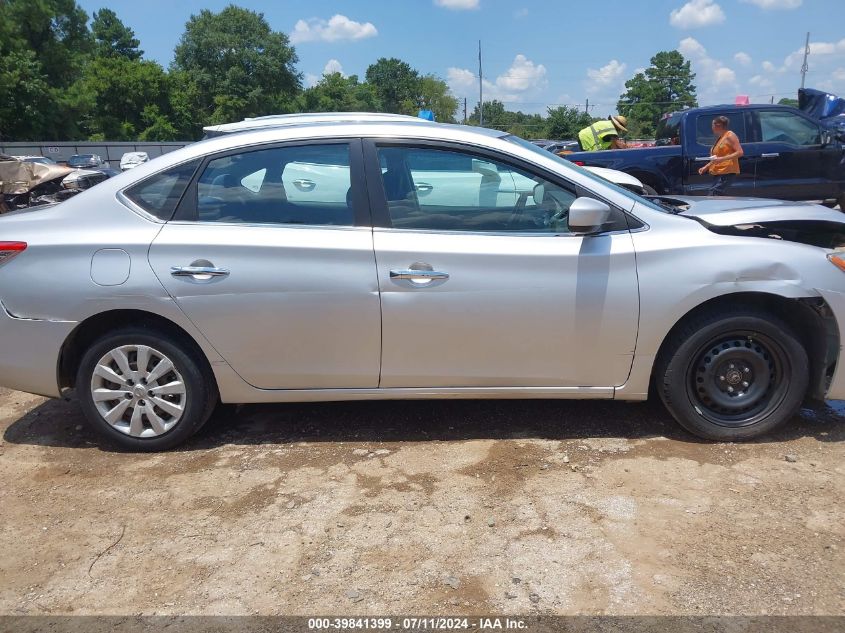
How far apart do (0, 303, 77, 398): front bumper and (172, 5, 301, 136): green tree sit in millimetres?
66975

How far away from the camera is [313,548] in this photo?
9.08ft

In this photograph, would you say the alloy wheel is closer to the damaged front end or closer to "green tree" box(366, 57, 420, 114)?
the damaged front end

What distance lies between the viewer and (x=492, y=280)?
132 inches

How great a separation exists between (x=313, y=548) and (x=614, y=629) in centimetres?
124

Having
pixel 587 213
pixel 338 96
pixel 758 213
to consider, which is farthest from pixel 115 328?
pixel 338 96

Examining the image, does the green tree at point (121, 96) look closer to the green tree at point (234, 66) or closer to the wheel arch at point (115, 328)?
the green tree at point (234, 66)

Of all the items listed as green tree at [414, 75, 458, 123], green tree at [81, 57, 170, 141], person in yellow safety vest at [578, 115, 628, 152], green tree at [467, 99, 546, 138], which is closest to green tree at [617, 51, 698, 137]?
green tree at [467, 99, 546, 138]

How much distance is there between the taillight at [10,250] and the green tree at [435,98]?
108 m

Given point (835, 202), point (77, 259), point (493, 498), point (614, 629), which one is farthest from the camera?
point (835, 202)

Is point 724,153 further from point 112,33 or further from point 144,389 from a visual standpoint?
point 112,33

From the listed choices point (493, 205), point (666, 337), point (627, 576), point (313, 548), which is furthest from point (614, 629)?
point (493, 205)

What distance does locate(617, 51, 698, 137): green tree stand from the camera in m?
88.4

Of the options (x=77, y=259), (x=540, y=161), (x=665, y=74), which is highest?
(x=665, y=74)

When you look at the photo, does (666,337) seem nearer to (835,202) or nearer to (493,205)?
(493,205)
